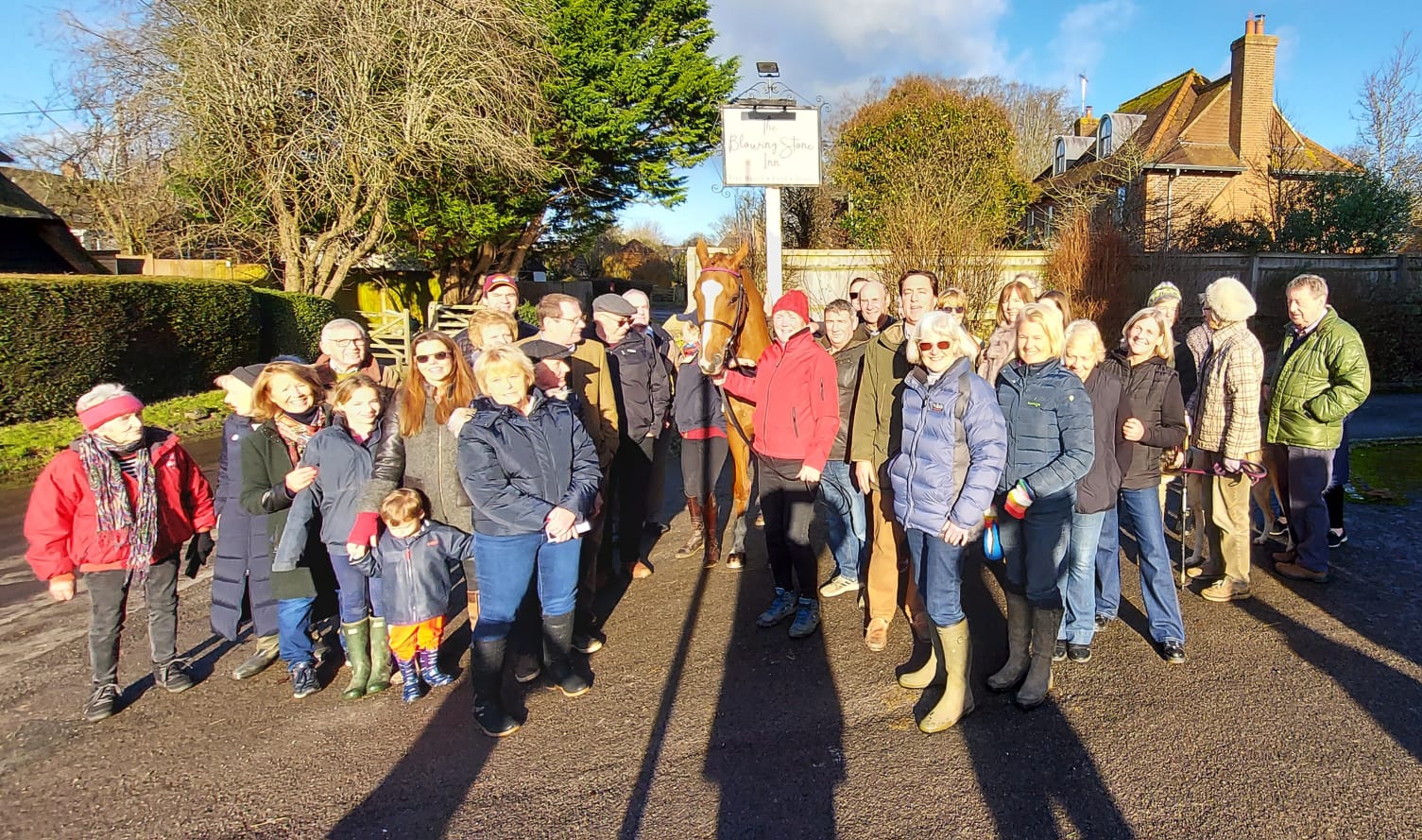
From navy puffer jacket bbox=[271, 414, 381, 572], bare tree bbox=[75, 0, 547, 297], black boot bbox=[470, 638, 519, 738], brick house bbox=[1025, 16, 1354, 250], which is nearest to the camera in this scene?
black boot bbox=[470, 638, 519, 738]

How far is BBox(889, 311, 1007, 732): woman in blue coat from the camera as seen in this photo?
2.99m

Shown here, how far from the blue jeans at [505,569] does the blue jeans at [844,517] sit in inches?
66.1

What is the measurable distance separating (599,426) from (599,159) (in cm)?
1865

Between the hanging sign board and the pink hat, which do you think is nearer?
the pink hat

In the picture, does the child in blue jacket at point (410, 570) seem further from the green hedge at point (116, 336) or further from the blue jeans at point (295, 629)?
the green hedge at point (116, 336)

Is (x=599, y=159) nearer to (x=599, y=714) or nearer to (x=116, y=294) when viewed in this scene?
(x=116, y=294)

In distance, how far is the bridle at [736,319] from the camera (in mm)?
4777

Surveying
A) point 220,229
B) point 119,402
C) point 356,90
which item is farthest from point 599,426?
point 220,229

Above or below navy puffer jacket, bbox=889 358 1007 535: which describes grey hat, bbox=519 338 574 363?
above

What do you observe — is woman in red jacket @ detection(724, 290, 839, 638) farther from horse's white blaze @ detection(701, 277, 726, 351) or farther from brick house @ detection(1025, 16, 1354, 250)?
brick house @ detection(1025, 16, 1354, 250)

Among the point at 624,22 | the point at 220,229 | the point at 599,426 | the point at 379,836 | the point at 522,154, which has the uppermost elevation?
the point at 624,22

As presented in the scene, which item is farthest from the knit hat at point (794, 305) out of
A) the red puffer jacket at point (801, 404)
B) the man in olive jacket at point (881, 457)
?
the man in olive jacket at point (881, 457)

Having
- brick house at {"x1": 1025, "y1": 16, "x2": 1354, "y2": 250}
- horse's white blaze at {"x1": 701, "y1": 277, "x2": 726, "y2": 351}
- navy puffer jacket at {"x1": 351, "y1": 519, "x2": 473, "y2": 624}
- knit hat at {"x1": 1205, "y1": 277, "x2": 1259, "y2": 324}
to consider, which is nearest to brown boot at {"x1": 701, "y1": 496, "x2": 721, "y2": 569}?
horse's white blaze at {"x1": 701, "y1": 277, "x2": 726, "y2": 351}

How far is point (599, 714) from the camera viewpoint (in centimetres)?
343
